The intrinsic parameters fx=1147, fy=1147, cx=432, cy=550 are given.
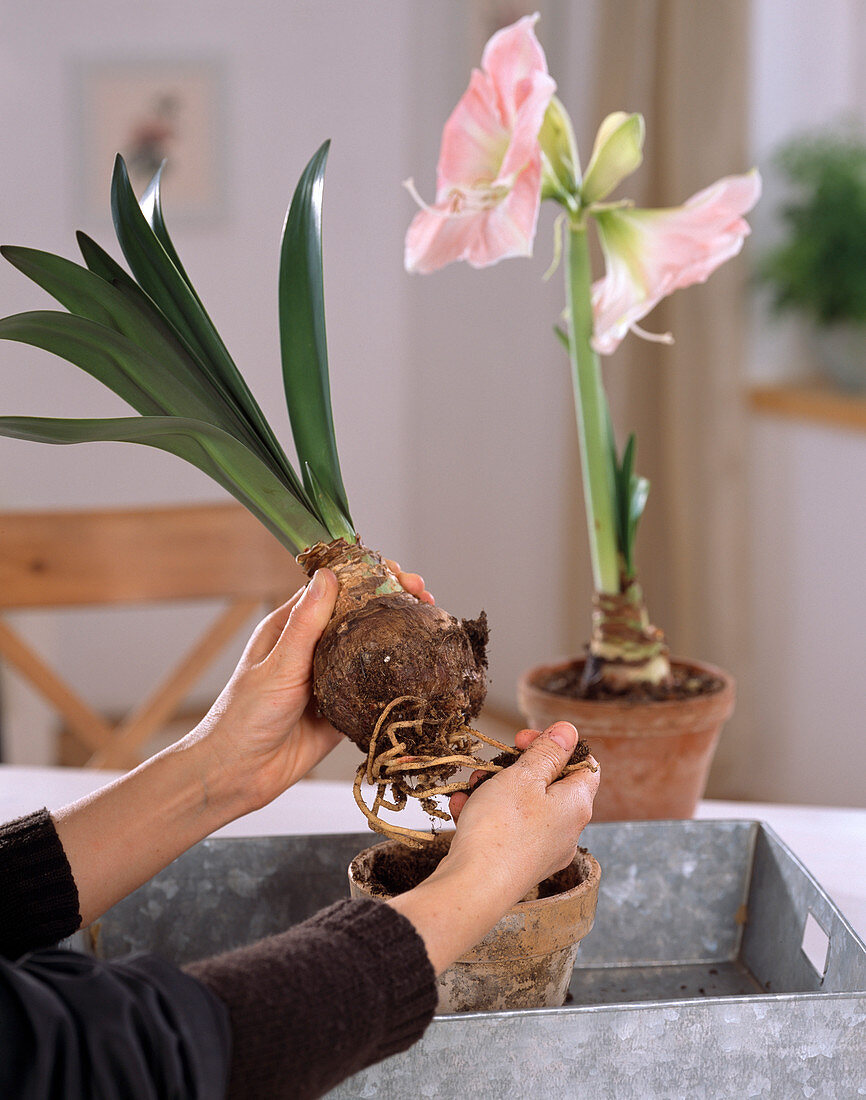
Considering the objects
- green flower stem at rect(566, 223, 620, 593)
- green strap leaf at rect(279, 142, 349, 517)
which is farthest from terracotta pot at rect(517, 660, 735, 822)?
green strap leaf at rect(279, 142, 349, 517)

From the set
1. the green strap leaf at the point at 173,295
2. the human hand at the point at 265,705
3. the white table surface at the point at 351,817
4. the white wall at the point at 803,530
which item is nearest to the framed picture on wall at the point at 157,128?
the white wall at the point at 803,530

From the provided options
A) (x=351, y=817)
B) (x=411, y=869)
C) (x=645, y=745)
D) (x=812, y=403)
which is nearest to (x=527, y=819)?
(x=411, y=869)

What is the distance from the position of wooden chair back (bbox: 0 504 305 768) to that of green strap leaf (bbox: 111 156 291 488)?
0.76 meters

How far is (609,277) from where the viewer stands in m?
1.21

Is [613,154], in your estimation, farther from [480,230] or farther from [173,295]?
[173,295]

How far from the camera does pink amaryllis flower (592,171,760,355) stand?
112 centimetres

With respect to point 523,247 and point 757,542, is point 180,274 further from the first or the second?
point 757,542

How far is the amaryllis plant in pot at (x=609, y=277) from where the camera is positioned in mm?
1100

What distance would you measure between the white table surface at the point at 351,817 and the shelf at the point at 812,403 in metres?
1.48

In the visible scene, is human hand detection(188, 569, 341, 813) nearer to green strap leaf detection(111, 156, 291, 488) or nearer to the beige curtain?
green strap leaf detection(111, 156, 291, 488)

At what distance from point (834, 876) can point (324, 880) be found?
20.2 inches

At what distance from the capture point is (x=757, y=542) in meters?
2.91

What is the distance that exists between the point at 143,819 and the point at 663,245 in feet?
2.41

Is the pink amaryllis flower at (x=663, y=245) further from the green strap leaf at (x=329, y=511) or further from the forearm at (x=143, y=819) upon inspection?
the forearm at (x=143, y=819)
